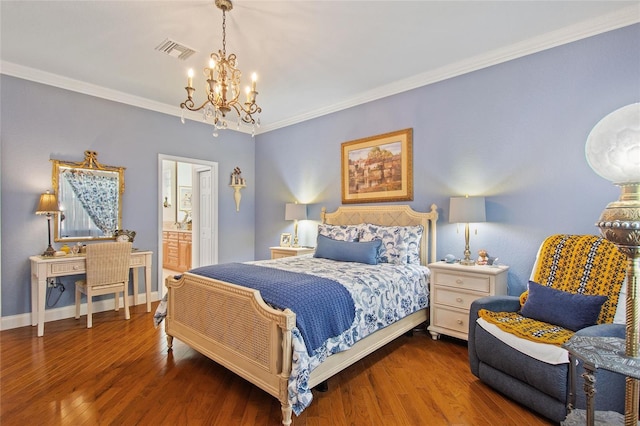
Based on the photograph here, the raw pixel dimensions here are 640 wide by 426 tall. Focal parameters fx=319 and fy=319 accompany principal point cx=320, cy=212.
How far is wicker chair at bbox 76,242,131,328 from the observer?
345 cm

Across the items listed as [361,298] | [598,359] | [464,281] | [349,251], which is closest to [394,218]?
[349,251]

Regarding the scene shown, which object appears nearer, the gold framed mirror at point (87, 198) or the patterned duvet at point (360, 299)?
the patterned duvet at point (360, 299)

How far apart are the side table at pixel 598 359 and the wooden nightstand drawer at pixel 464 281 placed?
5.18 ft

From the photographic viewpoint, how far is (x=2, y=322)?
3344 millimetres

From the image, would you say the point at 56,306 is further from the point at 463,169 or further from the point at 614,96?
the point at 614,96

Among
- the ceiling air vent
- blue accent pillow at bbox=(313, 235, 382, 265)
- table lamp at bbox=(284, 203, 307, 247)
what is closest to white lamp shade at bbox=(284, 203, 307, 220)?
table lamp at bbox=(284, 203, 307, 247)

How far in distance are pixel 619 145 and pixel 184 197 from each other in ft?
24.1

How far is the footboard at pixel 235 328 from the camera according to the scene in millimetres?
1861

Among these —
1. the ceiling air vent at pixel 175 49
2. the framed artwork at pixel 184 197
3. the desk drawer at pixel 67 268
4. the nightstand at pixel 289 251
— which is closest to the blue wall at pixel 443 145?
the nightstand at pixel 289 251

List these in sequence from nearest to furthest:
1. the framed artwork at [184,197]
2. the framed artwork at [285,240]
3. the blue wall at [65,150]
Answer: the blue wall at [65,150]
the framed artwork at [285,240]
the framed artwork at [184,197]

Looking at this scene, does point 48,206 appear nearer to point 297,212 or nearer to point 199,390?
point 199,390

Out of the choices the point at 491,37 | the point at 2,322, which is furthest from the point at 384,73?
the point at 2,322

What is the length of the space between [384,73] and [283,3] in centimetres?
153

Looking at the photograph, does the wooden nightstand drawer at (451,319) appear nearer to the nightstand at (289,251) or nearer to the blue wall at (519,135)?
the blue wall at (519,135)
